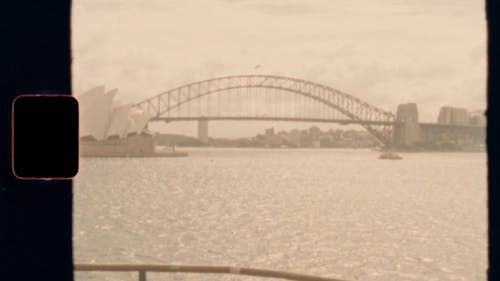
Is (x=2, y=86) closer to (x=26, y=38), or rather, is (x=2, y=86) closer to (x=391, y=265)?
(x=26, y=38)

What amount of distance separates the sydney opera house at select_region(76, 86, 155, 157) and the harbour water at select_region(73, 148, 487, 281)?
625 inches

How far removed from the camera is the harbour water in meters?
24.5

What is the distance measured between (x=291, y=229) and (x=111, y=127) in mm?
47871

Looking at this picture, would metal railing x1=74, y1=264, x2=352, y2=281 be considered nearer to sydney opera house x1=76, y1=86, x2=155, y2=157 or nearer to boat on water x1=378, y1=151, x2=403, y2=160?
sydney opera house x1=76, y1=86, x2=155, y2=157

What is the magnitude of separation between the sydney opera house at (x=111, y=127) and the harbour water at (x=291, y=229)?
1587 centimetres

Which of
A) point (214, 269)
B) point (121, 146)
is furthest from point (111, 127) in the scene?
point (214, 269)

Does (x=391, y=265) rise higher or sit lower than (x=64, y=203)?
→ lower

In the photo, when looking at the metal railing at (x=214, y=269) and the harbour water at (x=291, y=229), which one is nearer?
the metal railing at (x=214, y=269)

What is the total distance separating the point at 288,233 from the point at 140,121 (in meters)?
53.1

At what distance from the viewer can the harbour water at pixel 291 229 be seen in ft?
80.3

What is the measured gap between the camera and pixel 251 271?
2.56 meters

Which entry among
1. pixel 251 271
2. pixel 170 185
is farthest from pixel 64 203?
pixel 170 185
